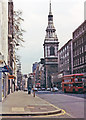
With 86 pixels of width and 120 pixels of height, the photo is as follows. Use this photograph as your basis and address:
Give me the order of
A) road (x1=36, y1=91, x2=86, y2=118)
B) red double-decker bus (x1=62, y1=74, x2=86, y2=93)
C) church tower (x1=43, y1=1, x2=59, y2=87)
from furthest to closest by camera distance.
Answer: church tower (x1=43, y1=1, x2=59, y2=87), red double-decker bus (x1=62, y1=74, x2=86, y2=93), road (x1=36, y1=91, x2=86, y2=118)

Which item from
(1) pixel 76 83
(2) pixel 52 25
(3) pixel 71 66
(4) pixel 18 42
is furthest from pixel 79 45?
(2) pixel 52 25

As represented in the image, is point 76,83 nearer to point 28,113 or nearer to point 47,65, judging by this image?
point 28,113

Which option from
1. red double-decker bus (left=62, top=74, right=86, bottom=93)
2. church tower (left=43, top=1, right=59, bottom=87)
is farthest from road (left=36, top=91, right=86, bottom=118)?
church tower (left=43, top=1, right=59, bottom=87)

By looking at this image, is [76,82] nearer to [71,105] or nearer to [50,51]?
[71,105]

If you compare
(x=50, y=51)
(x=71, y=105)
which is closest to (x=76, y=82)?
(x=71, y=105)

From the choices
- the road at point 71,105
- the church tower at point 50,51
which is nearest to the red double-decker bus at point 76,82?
the road at point 71,105

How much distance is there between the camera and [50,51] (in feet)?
621

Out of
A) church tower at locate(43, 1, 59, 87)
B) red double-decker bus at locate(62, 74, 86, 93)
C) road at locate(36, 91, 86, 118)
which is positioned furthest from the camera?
church tower at locate(43, 1, 59, 87)

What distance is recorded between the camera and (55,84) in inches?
6102

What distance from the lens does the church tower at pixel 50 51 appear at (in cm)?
18530

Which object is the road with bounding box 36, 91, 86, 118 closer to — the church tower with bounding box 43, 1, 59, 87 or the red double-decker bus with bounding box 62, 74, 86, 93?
the red double-decker bus with bounding box 62, 74, 86, 93

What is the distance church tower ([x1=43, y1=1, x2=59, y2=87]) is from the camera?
18530cm

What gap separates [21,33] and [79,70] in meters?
74.5

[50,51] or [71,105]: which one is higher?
[50,51]
